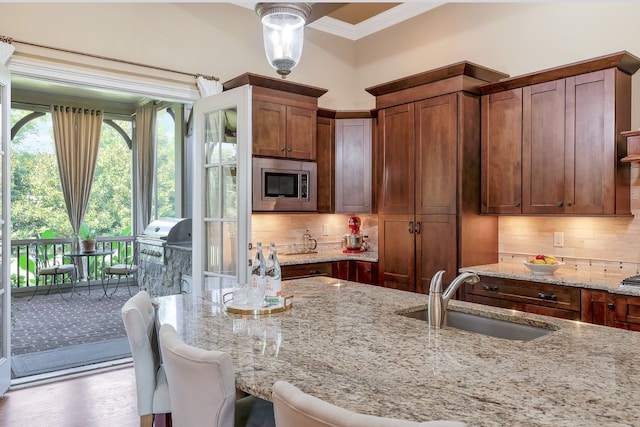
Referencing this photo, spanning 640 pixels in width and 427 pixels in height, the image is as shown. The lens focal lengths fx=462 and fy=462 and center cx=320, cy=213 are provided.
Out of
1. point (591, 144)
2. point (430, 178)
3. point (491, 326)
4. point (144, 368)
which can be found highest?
point (591, 144)

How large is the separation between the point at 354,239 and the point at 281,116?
1502mm

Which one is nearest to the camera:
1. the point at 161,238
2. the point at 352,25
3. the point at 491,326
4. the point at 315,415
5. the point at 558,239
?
the point at 315,415

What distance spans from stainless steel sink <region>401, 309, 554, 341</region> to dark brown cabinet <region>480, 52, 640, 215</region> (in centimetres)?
165

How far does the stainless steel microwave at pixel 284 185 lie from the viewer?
4.03 meters

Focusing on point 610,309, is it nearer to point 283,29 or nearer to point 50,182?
point 283,29

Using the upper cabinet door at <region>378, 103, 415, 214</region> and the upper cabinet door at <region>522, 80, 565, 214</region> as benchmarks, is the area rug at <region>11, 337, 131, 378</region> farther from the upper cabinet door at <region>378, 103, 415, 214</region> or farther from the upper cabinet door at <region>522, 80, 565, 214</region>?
the upper cabinet door at <region>522, 80, 565, 214</region>

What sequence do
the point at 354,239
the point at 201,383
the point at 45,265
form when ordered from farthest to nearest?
the point at 45,265 < the point at 354,239 < the point at 201,383

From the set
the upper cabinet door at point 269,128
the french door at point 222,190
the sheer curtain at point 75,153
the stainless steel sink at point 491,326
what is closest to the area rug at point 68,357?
the french door at point 222,190

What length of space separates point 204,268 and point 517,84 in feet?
9.65

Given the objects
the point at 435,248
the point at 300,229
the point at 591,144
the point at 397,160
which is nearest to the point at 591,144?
the point at 591,144

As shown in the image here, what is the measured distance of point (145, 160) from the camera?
7824 millimetres

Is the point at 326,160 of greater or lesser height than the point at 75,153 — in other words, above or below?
below

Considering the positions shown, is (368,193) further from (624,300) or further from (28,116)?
(28,116)

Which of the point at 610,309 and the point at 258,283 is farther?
the point at 610,309
